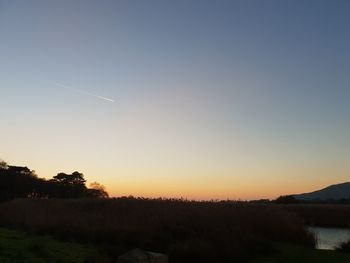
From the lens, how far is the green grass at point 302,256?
727 inches

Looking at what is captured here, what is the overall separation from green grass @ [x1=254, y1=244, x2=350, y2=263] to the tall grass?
769mm

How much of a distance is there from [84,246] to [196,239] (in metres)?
4.64

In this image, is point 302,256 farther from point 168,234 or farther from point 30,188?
point 30,188

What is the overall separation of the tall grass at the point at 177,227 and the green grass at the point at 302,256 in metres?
0.77

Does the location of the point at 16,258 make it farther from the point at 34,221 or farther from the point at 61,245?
the point at 34,221

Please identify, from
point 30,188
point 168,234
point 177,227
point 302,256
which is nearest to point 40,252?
point 168,234

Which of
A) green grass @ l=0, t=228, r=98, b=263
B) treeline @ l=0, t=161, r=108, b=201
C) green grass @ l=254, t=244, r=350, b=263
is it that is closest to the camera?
green grass @ l=0, t=228, r=98, b=263

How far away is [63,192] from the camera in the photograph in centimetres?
7688

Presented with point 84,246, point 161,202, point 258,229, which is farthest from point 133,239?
point 161,202

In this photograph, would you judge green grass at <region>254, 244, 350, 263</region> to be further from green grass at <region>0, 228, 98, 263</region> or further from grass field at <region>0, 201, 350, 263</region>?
green grass at <region>0, 228, 98, 263</region>

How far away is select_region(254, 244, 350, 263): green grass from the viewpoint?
18.5m

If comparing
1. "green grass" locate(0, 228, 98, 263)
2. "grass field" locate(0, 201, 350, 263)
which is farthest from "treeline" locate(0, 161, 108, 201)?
"green grass" locate(0, 228, 98, 263)

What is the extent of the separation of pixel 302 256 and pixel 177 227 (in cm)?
593

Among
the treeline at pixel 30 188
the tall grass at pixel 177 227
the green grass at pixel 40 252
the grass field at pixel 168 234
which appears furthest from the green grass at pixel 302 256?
the treeline at pixel 30 188
